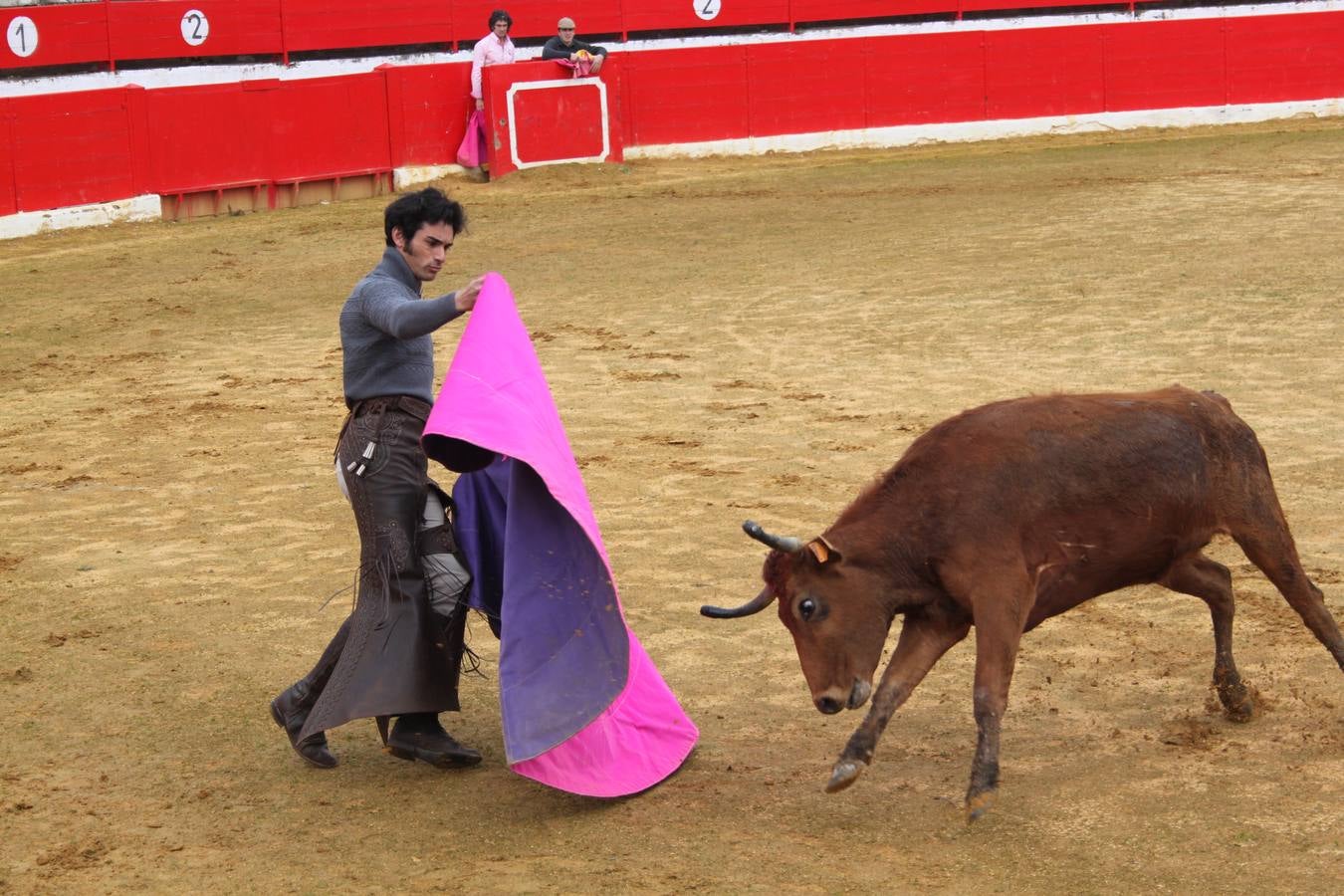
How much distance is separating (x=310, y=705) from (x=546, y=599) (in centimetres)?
72

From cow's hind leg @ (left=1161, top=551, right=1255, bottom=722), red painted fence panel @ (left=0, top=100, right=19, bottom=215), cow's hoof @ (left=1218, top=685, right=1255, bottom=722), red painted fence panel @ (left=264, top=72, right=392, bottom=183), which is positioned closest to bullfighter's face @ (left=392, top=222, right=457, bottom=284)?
cow's hind leg @ (left=1161, top=551, right=1255, bottom=722)

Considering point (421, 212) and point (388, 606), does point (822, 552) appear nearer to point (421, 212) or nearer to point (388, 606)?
point (388, 606)

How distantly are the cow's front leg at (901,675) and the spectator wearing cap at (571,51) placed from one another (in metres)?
13.1

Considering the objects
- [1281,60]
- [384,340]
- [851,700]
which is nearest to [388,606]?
[384,340]

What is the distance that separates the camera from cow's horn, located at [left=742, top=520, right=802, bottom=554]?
12.2 ft

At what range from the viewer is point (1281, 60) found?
18469 millimetres

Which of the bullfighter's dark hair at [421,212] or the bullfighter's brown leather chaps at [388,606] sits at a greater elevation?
the bullfighter's dark hair at [421,212]

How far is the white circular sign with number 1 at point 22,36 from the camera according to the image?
15.0 m

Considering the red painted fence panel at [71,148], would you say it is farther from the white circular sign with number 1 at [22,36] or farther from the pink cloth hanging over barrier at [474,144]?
the pink cloth hanging over barrier at [474,144]

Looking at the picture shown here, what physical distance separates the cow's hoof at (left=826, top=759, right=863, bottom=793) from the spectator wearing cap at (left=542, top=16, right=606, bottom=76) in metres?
13.5

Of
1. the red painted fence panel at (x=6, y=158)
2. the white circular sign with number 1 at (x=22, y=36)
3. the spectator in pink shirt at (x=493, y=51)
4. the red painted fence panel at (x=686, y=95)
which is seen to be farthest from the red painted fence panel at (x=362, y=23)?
the red painted fence panel at (x=6, y=158)

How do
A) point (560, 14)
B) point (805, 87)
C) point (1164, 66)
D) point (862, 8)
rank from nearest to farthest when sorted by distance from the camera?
point (805, 87) < point (560, 14) < point (1164, 66) < point (862, 8)

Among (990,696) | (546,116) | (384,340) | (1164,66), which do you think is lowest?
(990,696)

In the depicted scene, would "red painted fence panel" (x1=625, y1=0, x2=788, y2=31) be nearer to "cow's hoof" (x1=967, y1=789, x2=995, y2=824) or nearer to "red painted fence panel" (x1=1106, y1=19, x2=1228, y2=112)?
"red painted fence panel" (x1=1106, y1=19, x2=1228, y2=112)
